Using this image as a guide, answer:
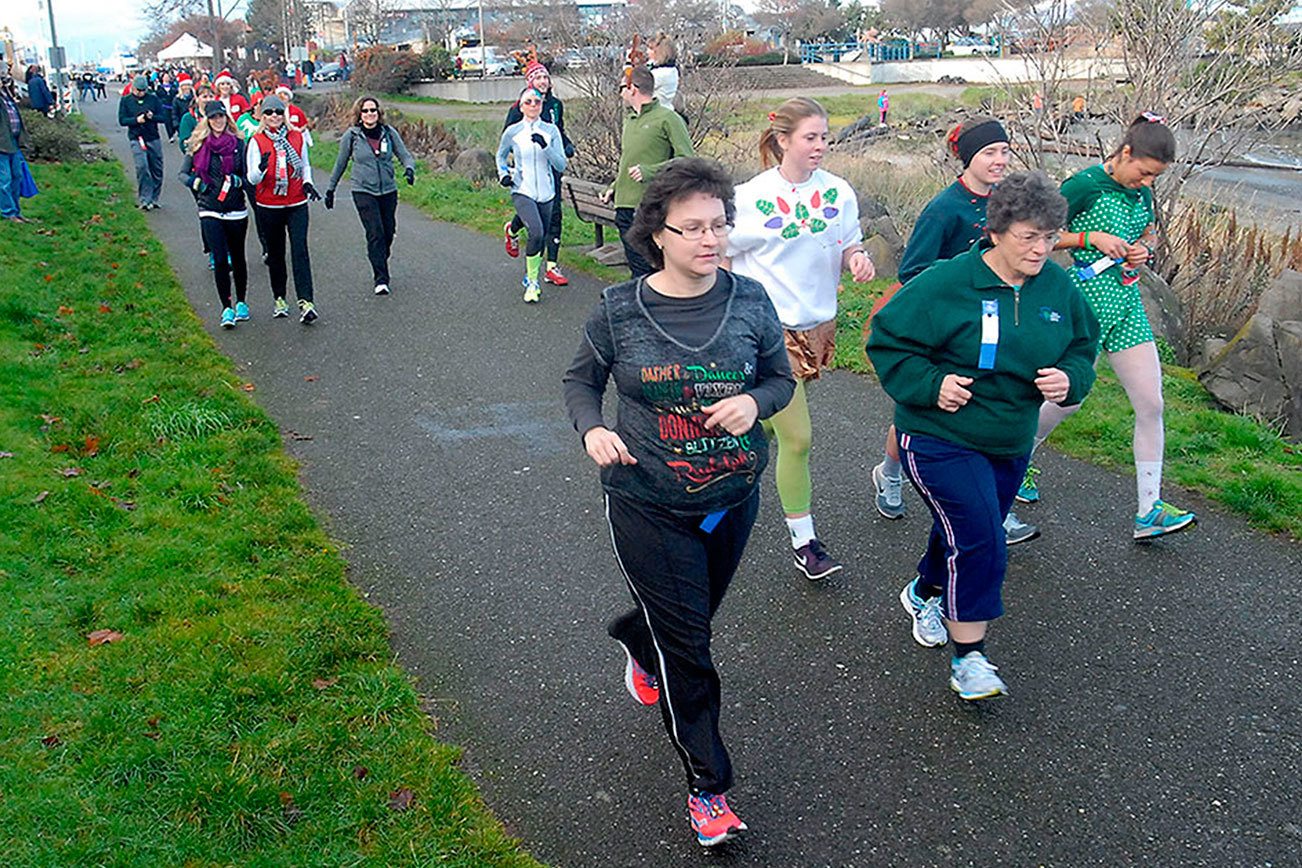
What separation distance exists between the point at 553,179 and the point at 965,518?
7429 mm

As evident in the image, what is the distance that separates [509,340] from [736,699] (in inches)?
225

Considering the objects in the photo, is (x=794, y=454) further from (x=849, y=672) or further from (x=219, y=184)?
(x=219, y=184)

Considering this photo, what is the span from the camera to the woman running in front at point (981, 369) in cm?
369

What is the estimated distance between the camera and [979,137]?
15.6ft

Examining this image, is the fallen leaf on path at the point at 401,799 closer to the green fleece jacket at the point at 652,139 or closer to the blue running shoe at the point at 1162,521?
the blue running shoe at the point at 1162,521

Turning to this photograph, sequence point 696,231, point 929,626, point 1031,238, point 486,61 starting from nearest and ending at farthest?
point 696,231, point 1031,238, point 929,626, point 486,61

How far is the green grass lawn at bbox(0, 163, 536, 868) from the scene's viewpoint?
10.7 feet

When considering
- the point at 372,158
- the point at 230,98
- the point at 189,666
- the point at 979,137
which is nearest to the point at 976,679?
the point at 979,137

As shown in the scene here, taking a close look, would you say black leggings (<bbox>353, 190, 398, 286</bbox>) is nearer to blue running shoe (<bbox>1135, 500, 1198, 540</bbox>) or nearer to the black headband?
the black headband

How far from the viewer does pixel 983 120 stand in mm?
4863

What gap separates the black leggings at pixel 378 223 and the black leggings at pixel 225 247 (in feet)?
4.51

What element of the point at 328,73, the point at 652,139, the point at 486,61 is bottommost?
the point at 652,139

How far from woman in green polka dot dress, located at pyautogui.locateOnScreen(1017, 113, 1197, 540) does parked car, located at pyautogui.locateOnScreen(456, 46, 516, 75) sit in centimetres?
4985

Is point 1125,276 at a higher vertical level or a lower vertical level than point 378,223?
higher
